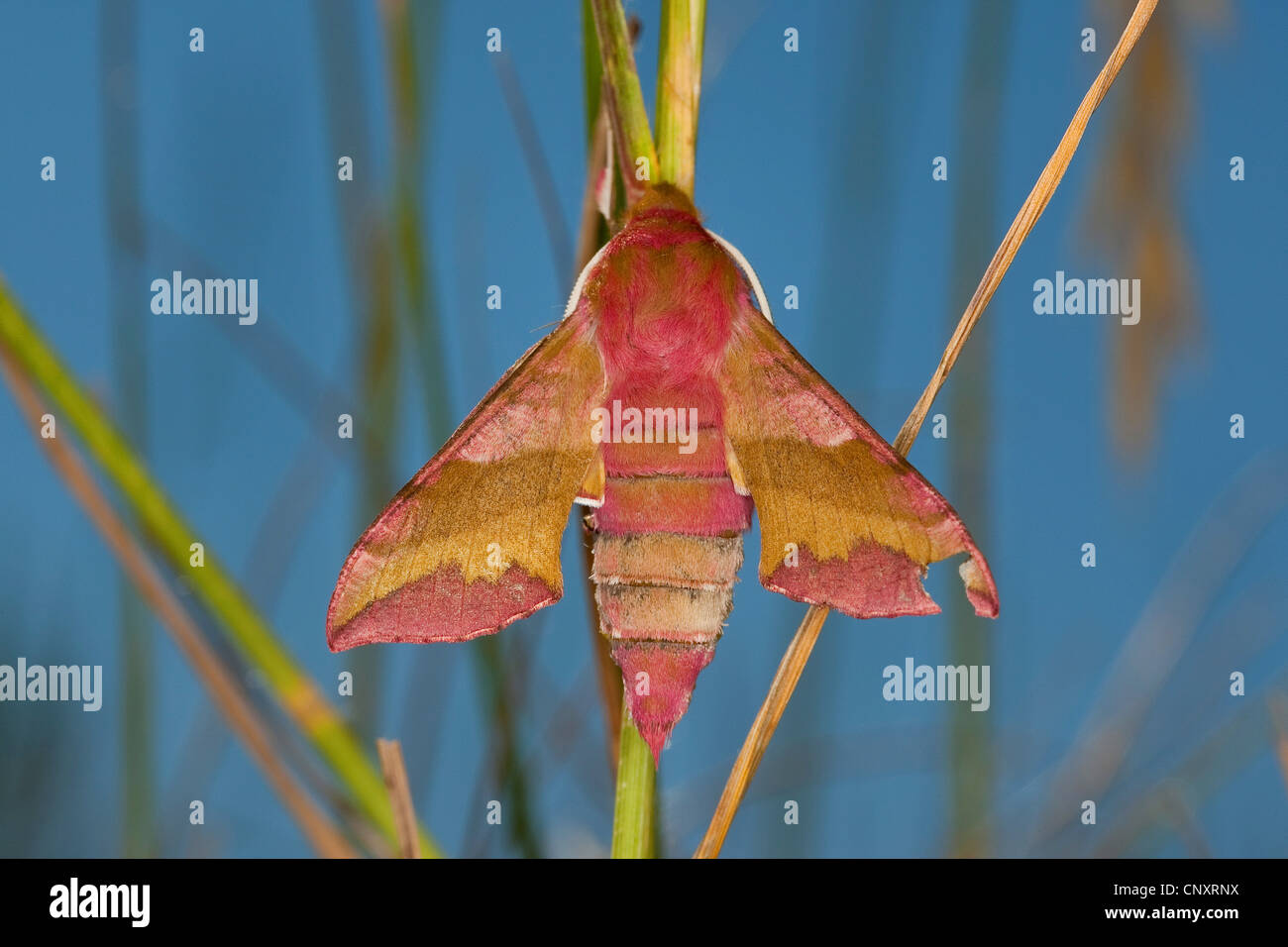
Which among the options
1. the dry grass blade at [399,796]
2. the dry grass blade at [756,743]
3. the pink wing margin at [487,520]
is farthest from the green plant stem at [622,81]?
the dry grass blade at [399,796]

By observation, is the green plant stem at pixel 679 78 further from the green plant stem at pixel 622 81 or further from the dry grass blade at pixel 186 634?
the dry grass blade at pixel 186 634

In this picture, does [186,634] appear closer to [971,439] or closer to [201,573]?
[201,573]

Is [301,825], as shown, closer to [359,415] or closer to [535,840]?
[535,840]

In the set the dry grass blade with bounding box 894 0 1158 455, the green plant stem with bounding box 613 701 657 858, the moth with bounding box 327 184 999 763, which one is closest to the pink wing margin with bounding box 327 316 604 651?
the moth with bounding box 327 184 999 763

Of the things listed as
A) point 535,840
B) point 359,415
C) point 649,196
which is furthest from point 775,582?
point 359,415

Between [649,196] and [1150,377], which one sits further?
[1150,377]

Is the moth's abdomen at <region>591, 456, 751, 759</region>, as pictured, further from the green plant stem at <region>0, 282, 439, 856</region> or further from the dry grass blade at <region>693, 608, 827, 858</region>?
the green plant stem at <region>0, 282, 439, 856</region>
